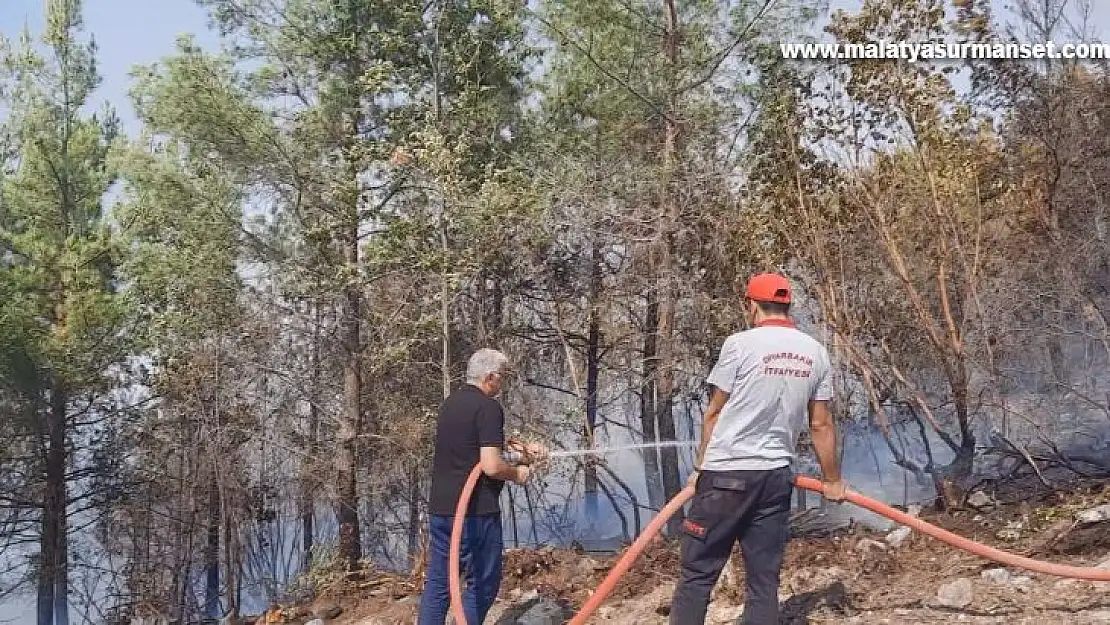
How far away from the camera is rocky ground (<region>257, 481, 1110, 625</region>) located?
14.5 feet

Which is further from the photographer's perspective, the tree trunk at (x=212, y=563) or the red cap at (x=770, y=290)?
the tree trunk at (x=212, y=563)

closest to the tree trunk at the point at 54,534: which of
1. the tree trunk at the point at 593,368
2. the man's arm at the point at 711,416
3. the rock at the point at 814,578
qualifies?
the tree trunk at the point at 593,368

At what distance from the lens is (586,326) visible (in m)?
14.2

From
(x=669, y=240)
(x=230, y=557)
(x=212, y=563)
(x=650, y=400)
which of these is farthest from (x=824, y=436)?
(x=212, y=563)

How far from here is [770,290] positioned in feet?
12.1

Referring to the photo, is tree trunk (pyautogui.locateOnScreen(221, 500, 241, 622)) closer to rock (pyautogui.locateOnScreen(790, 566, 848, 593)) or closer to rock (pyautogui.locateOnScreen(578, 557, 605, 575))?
rock (pyautogui.locateOnScreen(578, 557, 605, 575))

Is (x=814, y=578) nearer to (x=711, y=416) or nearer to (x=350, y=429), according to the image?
(x=711, y=416)

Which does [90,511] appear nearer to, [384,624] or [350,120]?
[350,120]

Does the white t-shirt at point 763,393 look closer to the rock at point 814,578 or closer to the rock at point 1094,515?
the rock at point 814,578

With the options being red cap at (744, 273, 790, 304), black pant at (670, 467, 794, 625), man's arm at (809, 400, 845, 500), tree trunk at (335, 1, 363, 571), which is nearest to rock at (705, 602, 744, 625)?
black pant at (670, 467, 794, 625)

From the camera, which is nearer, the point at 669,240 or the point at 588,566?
the point at 588,566

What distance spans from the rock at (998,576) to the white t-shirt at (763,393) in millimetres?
1873

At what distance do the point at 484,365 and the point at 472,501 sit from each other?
69 cm

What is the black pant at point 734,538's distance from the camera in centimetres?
362
